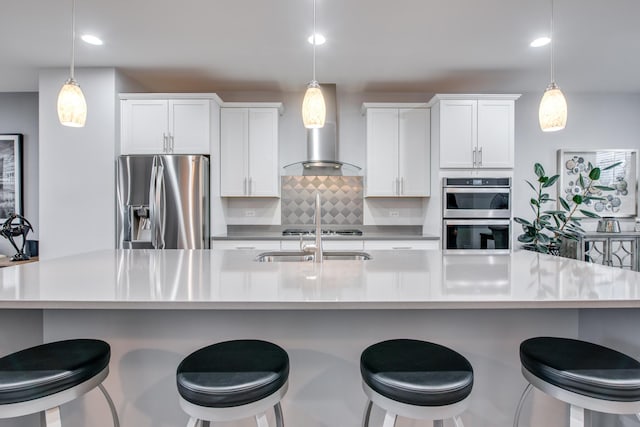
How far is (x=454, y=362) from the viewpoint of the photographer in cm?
108

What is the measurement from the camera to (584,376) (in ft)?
3.26

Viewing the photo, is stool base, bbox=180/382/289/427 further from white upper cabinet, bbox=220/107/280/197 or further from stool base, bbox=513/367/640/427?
white upper cabinet, bbox=220/107/280/197

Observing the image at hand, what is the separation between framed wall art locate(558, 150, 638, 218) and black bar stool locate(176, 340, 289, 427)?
4.27m

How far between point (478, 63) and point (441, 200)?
1348 millimetres

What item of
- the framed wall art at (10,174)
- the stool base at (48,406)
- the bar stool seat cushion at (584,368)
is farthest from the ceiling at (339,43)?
the stool base at (48,406)

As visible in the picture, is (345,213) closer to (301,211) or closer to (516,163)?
(301,211)

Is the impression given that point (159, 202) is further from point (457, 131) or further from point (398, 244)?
point (457, 131)

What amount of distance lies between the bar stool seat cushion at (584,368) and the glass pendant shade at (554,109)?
1.14 meters

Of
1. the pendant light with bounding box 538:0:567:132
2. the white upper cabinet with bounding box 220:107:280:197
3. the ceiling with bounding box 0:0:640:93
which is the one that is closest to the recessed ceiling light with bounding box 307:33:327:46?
the ceiling with bounding box 0:0:640:93

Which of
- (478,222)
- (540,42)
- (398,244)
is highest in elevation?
(540,42)

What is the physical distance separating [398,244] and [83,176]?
3208 millimetres

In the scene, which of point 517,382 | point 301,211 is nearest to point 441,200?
point 301,211

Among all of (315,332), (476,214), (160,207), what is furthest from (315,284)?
(476,214)

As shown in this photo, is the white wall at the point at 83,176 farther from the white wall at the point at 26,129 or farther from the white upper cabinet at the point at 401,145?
the white upper cabinet at the point at 401,145
